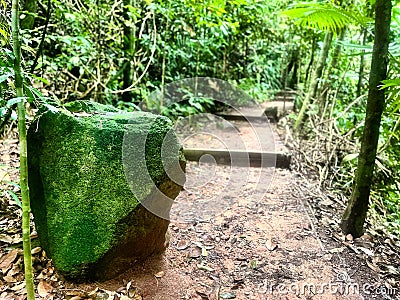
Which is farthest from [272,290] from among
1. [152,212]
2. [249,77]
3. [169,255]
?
[249,77]

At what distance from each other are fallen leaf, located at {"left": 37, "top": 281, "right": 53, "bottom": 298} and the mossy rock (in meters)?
0.10

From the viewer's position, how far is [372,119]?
2514 millimetres

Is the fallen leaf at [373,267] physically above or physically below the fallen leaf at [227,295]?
above

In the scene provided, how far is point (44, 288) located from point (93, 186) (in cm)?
61

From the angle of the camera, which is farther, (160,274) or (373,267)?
(373,267)

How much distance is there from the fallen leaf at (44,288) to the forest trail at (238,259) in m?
0.02

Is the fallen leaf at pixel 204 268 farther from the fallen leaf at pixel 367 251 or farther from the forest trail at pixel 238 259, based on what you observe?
the fallen leaf at pixel 367 251

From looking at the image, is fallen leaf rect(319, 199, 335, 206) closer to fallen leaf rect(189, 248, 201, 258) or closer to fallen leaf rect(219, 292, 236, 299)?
fallen leaf rect(189, 248, 201, 258)

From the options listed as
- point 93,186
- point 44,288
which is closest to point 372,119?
point 93,186

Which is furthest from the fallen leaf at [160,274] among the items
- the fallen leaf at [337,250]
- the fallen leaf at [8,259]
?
the fallen leaf at [337,250]

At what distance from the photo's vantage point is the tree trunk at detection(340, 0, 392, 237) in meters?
2.44

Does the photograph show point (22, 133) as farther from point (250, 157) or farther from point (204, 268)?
point (250, 157)

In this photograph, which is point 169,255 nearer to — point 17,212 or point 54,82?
point 17,212

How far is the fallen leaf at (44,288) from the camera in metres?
1.84
